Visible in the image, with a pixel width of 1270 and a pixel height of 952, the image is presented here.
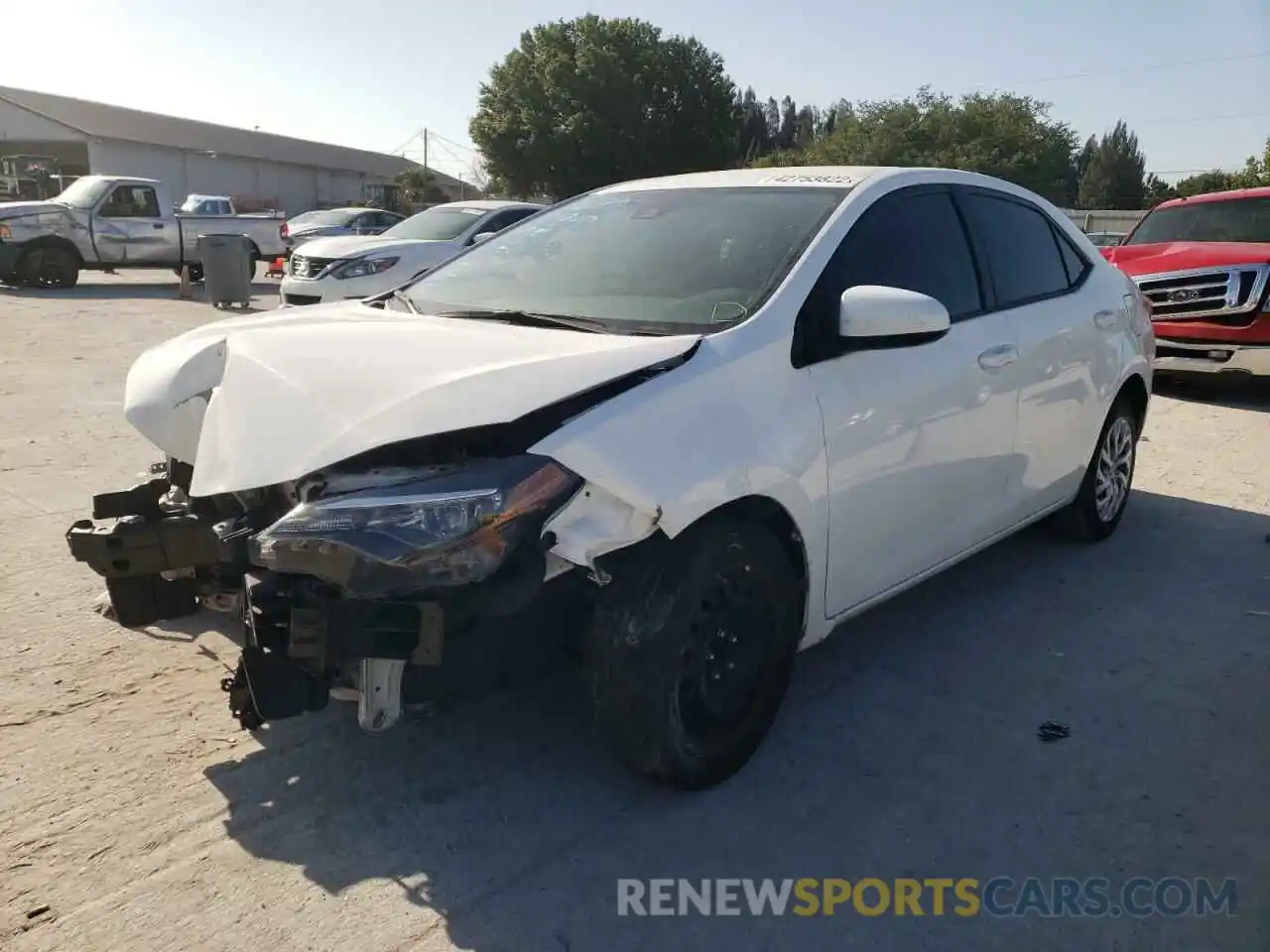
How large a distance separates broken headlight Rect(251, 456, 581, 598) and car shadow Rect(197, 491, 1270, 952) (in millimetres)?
798

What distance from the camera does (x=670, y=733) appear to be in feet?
9.14

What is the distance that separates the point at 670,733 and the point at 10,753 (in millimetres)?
1970

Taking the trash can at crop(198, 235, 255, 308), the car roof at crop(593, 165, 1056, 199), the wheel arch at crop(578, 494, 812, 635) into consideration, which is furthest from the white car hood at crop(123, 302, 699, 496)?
the trash can at crop(198, 235, 255, 308)

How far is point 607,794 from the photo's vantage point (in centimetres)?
299

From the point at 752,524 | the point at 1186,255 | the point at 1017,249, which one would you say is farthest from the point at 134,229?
the point at 752,524

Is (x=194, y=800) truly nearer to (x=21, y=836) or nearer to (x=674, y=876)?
(x=21, y=836)

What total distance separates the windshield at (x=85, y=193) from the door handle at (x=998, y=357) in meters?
17.9

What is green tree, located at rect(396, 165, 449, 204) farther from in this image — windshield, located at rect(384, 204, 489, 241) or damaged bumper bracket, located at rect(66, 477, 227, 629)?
damaged bumper bracket, located at rect(66, 477, 227, 629)

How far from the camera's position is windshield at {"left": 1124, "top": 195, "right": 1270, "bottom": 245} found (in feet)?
34.4

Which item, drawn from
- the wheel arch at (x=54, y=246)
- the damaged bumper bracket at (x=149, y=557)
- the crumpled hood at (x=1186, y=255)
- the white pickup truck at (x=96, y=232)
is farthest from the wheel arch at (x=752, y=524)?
the wheel arch at (x=54, y=246)

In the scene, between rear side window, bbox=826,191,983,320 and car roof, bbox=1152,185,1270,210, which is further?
car roof, bbox=1152,185,1270,210

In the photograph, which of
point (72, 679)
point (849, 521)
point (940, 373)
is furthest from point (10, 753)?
point (940, 373)

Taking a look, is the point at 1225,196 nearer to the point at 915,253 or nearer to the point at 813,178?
the point at 915,253

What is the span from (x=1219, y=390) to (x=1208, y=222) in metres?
1.82
